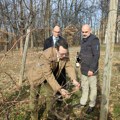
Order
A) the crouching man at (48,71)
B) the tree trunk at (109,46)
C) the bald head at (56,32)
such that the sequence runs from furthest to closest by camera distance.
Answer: the bald head at (56,32) → the tree trunk at (109,46) → the crouching man at (48,71)

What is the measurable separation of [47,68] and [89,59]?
190 cm

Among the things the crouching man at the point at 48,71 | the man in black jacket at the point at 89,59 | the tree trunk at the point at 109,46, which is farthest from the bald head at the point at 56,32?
the tree trunk at the point at 109,46

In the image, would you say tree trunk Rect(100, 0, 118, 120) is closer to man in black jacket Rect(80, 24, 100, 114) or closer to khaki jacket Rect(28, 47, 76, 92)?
khaki jacket Rect(28, 47, 76, 92)

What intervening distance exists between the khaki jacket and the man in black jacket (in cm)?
120

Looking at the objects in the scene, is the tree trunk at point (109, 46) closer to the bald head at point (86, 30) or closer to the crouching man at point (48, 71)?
the crouching man at point (48, 71)

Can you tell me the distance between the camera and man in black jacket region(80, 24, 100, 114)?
18.9ft

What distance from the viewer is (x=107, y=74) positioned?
463cm

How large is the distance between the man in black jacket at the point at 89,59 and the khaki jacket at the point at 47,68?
1195 mm

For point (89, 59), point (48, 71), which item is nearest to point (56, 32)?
point (89, 59)

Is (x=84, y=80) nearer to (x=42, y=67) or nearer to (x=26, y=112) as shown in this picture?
(x=26, y=112)

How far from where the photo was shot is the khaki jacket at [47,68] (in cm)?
416

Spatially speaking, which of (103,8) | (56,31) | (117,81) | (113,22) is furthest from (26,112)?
(103,8)

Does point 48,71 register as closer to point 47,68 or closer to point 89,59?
point 47,68

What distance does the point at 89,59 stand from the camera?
19.3 feet
